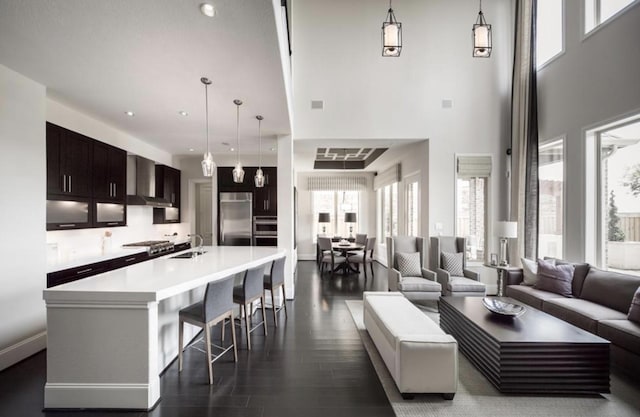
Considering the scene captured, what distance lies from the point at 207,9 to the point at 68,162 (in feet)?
10.1

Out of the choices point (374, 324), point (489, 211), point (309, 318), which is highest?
point (489, 211)

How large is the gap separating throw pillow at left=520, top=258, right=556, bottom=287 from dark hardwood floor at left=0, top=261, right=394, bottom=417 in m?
2.71

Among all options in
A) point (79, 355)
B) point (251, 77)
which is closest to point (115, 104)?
point (251, 77)

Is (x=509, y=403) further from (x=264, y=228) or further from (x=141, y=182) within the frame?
(x=141, y=182)

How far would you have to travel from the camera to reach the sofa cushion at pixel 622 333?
7.97ft

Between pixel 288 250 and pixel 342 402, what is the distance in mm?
2979

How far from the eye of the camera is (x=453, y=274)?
15.4 feet

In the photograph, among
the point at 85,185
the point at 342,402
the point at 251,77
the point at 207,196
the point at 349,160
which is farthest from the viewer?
the point at 349,160

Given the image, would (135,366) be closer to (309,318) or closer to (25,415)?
(25,415)

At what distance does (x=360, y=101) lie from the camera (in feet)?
17.2

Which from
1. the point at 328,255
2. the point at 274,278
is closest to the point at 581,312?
the point at 274,278

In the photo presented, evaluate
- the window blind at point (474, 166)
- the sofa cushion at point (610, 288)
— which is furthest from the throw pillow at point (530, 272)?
the window blind at point (474, 166)

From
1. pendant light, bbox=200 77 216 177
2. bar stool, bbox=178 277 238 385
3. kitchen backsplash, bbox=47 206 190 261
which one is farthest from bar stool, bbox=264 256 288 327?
kitchen backsplash, bbox=47 206 190 261

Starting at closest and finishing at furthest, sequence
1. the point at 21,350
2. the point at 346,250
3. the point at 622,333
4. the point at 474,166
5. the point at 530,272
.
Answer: the point at 622,333 → the point at 21,350 → the point at 530,272 → the point at 474,166 → the point at 346,250
